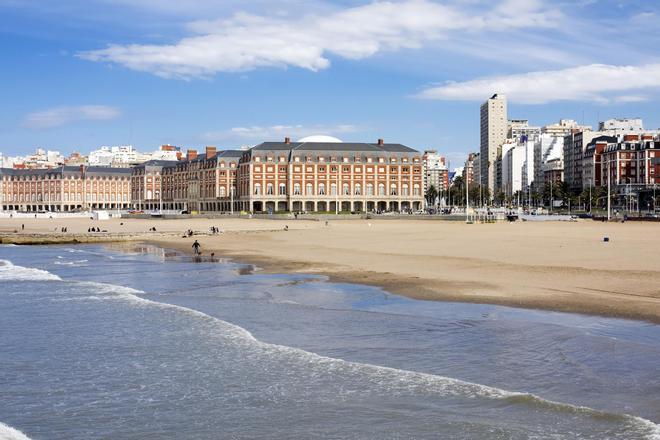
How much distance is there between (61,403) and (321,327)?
7699mm

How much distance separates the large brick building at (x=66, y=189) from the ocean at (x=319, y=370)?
579ft

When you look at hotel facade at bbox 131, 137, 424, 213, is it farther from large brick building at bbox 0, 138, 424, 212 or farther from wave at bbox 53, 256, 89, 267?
wave at bbox 53, 256, 89, 267

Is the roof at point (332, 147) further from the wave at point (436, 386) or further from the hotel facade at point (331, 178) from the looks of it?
the wave at point (436, 386)

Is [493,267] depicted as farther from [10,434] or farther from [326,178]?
[326,178]

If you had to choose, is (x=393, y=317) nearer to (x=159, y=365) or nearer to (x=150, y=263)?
(x=159, y=365)

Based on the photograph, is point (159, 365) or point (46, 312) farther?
point (46, 312)

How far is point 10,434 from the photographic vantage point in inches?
406

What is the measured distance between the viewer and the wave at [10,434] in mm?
10145

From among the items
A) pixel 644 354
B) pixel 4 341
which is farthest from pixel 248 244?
pixel 644 354

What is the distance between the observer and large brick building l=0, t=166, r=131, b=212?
189 meters

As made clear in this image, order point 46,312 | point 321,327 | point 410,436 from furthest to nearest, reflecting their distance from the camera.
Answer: point 46,312
point 321,327
point 410,436

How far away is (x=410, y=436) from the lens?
396 inches

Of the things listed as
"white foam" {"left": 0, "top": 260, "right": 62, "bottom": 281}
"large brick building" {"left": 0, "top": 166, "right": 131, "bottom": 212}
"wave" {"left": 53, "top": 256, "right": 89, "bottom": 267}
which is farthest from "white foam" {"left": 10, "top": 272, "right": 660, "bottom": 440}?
"large brick building" {"left": 0, "top": 166, "right": 131, "bottom": 212}

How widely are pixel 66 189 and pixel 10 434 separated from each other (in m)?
Result: 191
